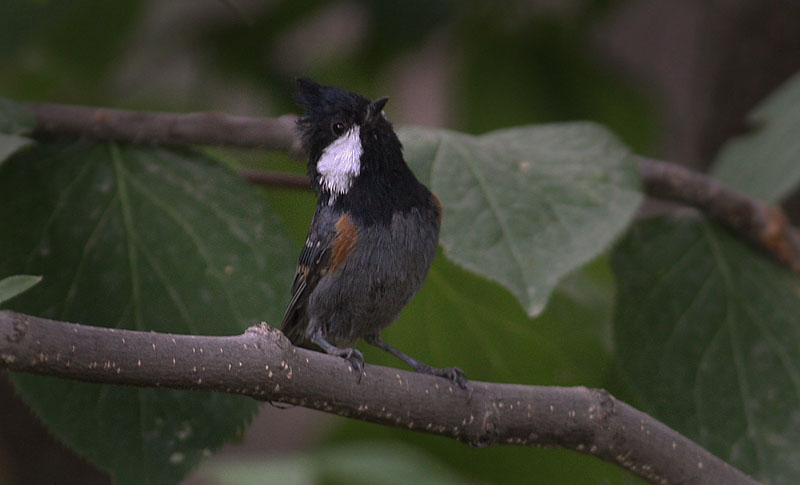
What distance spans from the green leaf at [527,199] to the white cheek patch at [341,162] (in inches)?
3.9

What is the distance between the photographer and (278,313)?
5.74ft

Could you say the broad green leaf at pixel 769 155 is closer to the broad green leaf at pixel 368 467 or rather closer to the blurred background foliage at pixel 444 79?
the blurred background foliage at pixel 444 79

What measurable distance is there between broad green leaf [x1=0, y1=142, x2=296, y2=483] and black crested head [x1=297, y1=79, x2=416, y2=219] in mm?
187

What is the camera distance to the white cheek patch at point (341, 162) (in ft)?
5.56

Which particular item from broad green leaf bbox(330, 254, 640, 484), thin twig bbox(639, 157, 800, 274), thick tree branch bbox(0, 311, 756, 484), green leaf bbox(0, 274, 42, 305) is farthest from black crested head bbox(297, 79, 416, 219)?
green leaf bbox(0, 274, 42, 305)

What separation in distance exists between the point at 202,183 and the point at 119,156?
17 centimetres

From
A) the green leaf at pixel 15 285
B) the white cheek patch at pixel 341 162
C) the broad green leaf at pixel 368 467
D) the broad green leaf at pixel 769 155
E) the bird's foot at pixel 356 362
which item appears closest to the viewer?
the green leaf at pixel 15 285

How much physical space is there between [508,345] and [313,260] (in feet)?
1.91

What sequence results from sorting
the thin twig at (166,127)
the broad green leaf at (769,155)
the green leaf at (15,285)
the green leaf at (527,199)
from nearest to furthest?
the green leaf at (15,285), the green leaf at (527,199), the thin twig at (166,127), the broad green leaf at (769,155)

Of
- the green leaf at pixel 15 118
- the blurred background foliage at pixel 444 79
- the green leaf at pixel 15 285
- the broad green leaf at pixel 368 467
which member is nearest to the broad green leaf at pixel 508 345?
the blurred background foliage at pixel 444 79

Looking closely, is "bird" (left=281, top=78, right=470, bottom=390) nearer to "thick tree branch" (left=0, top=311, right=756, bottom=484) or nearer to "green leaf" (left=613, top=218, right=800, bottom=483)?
"thick tree branch" (left=0, top=311, right=756, bottom=484)

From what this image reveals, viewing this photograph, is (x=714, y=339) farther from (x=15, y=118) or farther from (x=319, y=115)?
(x=15, y=118)

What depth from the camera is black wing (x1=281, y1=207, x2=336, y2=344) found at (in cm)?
171

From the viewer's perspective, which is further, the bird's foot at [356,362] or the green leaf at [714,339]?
the green leaf at [714,339]
